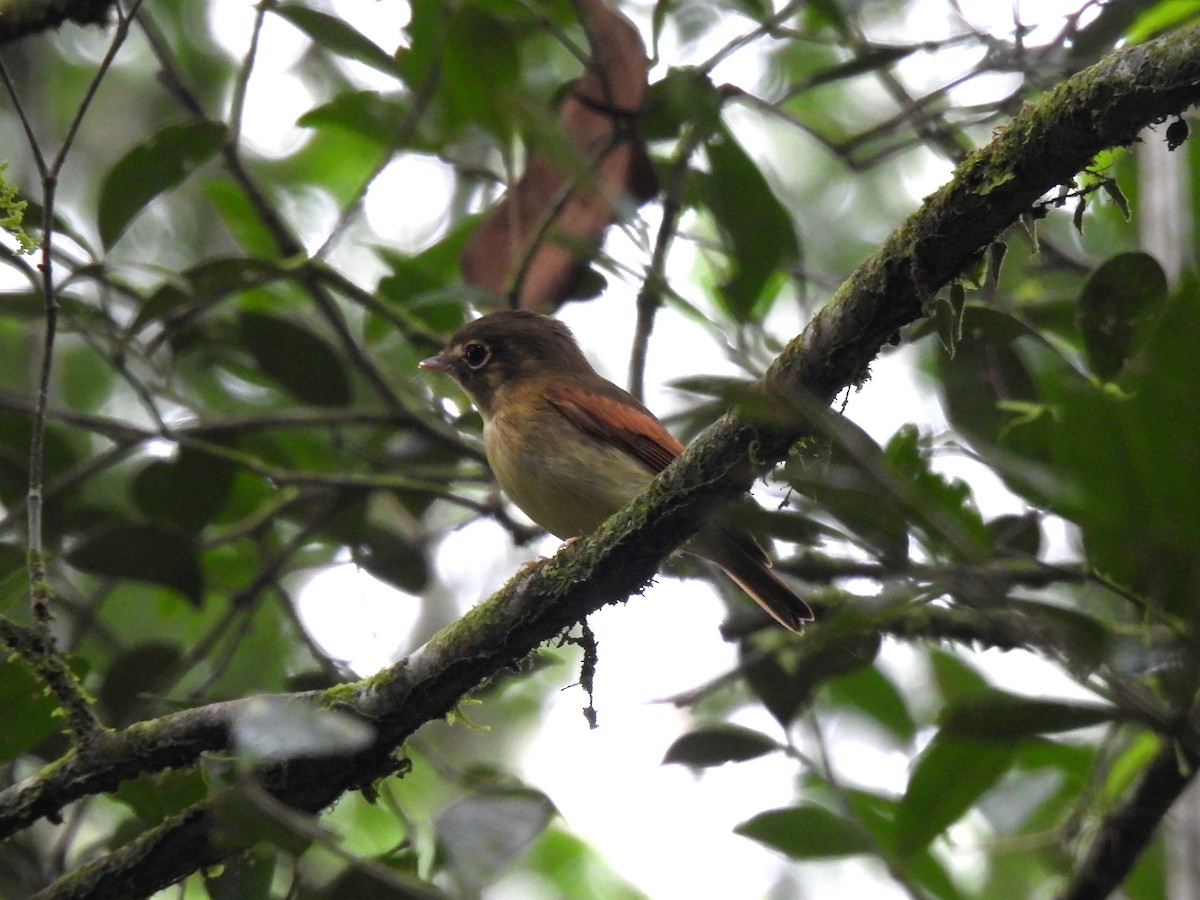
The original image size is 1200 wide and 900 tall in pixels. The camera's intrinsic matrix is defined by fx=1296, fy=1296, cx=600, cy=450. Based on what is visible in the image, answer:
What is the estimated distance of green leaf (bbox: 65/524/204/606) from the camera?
4.21 meters

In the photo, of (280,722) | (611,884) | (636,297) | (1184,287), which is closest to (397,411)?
(636,297)

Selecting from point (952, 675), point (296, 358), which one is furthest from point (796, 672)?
point (296, 358)

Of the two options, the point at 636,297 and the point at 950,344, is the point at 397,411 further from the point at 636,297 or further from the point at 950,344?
the point at 950,344

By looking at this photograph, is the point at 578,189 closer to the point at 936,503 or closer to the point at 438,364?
the point at 438,364

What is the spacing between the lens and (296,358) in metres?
4.70

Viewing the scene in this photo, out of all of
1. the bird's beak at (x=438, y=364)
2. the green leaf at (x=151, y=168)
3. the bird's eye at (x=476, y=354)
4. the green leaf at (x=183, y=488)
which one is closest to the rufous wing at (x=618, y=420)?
the bird's eye at (x=476, y=354)

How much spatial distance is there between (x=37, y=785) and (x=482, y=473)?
2222mm

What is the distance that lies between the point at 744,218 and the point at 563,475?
1040 mm

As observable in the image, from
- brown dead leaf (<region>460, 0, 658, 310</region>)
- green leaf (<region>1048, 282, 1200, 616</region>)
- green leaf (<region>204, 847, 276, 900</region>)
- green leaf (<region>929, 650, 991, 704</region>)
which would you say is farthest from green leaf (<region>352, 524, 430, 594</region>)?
green leaf (<region>1048, 282, 1200, 616</region>)

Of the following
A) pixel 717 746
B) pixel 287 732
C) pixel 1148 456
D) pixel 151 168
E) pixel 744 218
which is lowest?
pixel 1148 456

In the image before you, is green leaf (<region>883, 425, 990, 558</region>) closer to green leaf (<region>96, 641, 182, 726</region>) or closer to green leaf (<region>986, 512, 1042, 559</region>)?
green leaf (<region>986, 512, 1042, 559</region>)

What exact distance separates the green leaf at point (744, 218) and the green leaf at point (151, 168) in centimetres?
155

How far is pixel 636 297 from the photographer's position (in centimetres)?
460

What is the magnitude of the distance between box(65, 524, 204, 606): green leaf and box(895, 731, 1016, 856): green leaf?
242cm
